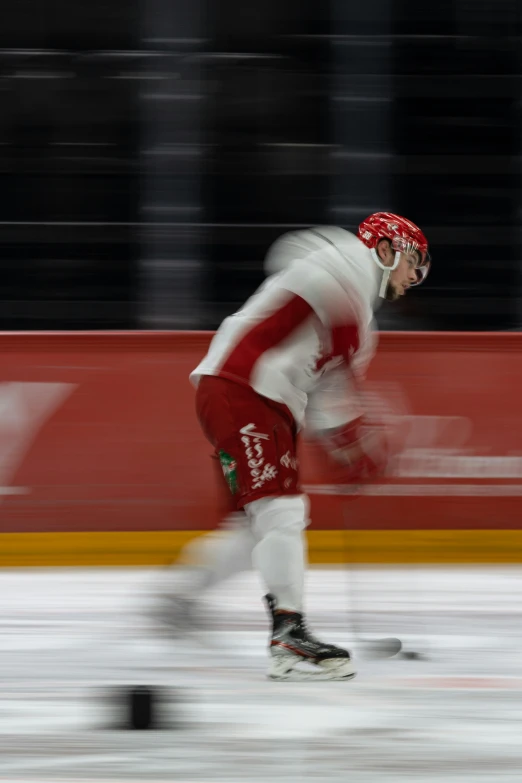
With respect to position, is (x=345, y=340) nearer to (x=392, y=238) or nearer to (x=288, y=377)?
(x=288, y=377)

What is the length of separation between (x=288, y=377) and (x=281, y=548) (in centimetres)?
55

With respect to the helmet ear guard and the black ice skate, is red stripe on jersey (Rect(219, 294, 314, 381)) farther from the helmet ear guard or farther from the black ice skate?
the black ice skate

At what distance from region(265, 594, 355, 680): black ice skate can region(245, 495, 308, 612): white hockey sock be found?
5 cm

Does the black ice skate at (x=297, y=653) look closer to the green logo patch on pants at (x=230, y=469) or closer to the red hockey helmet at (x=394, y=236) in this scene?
the green logo patch on pants at (x=230, y=469)

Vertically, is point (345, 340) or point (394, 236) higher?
point (394, 236)

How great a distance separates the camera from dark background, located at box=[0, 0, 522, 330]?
9367 mm

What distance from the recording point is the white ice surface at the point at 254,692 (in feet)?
12.1

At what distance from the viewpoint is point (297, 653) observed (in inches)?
182

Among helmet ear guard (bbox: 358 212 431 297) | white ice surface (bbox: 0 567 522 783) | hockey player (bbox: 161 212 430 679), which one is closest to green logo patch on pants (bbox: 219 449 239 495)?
hockey player (bbox: 161 212 430 679)

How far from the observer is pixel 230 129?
9492 millimetres

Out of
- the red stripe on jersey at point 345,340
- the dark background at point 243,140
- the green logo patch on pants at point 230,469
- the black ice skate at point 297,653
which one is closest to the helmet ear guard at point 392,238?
the red stripe on jersey at point 345,340

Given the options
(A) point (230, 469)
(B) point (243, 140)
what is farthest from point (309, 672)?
(B) point (243, 140)

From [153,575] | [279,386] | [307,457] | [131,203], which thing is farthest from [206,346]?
[279,386]

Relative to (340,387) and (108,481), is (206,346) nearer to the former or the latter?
(108,481)
